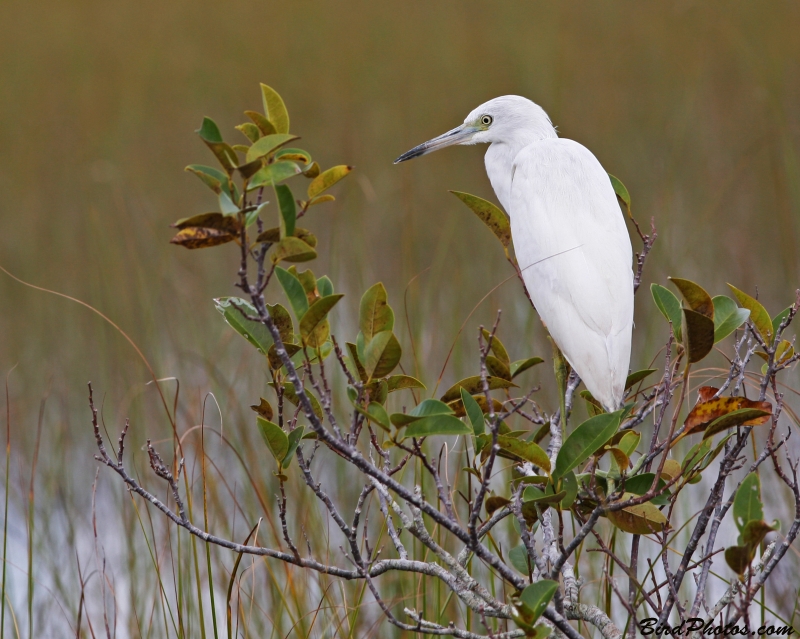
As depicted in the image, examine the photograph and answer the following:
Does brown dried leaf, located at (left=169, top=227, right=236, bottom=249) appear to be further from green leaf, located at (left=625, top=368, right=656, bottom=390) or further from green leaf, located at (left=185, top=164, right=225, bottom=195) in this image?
green leaf, located at (left=625, top=368, right=656, bottom=390)

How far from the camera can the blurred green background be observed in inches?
115

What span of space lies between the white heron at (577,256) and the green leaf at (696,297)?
1.13 ft

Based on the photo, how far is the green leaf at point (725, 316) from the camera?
99 cm

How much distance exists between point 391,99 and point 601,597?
338 cm

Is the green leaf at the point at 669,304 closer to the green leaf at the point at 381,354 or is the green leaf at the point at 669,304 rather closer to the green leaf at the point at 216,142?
the green leaf at the point at 381,354

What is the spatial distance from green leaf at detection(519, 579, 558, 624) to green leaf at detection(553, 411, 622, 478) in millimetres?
122

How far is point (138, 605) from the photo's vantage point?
7.33 feet

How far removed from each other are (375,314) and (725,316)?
42 centimetres

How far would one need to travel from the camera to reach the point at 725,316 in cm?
100

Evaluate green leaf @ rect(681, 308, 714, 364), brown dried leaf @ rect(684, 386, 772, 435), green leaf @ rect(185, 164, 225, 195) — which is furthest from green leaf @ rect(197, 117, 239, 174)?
brown dried leaf @ rect(684, 386, 772, 435)

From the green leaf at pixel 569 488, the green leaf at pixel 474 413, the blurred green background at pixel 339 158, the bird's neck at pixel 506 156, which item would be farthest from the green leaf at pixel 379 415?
the blurred green background at pixel 339 158

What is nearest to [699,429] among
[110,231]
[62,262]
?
[110,231]

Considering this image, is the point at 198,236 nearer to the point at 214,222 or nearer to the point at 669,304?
the point at 214,222

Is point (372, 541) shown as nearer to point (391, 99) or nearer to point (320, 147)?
point (320, 147)
